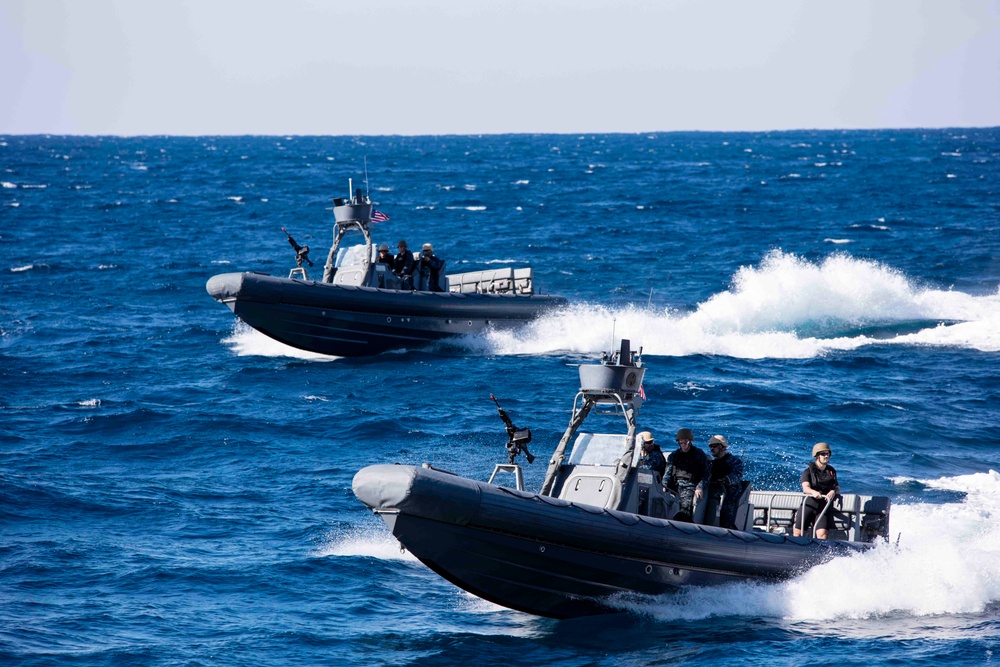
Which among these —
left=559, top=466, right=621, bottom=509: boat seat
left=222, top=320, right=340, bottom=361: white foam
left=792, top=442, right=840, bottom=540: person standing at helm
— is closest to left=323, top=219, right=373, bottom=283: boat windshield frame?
left=222, top=320, right=340, bottom=361: white foam

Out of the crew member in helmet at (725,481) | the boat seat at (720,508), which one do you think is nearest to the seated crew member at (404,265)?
the crew member in helmet at (725,481)

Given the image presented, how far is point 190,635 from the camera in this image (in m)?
11.9

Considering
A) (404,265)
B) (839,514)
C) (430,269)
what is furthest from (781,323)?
(839,514)

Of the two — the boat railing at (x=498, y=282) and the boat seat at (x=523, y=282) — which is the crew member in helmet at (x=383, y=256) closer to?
the boat railing at (x=498, y=282)

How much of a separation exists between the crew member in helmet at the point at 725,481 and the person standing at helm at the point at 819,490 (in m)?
0.87

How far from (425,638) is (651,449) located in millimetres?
3052

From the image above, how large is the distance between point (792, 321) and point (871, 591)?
16.2m

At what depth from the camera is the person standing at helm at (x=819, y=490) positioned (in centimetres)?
1360

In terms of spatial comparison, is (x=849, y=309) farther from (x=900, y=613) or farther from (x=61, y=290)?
(x=61, y=290)

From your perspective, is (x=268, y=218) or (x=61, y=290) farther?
(x=268, y=218)

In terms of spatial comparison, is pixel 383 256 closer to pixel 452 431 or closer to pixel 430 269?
pixel 430 269

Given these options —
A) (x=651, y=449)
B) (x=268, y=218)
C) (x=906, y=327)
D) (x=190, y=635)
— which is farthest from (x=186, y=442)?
(x=268, y=218)

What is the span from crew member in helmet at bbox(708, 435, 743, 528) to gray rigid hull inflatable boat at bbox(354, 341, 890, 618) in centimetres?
12

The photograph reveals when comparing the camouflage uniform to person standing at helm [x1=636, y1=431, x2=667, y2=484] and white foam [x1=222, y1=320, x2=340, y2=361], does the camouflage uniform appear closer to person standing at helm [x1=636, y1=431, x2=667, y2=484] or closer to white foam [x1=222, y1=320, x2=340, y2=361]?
person standing at helm [x1=636, y1=431, x2=667, y2=484]
